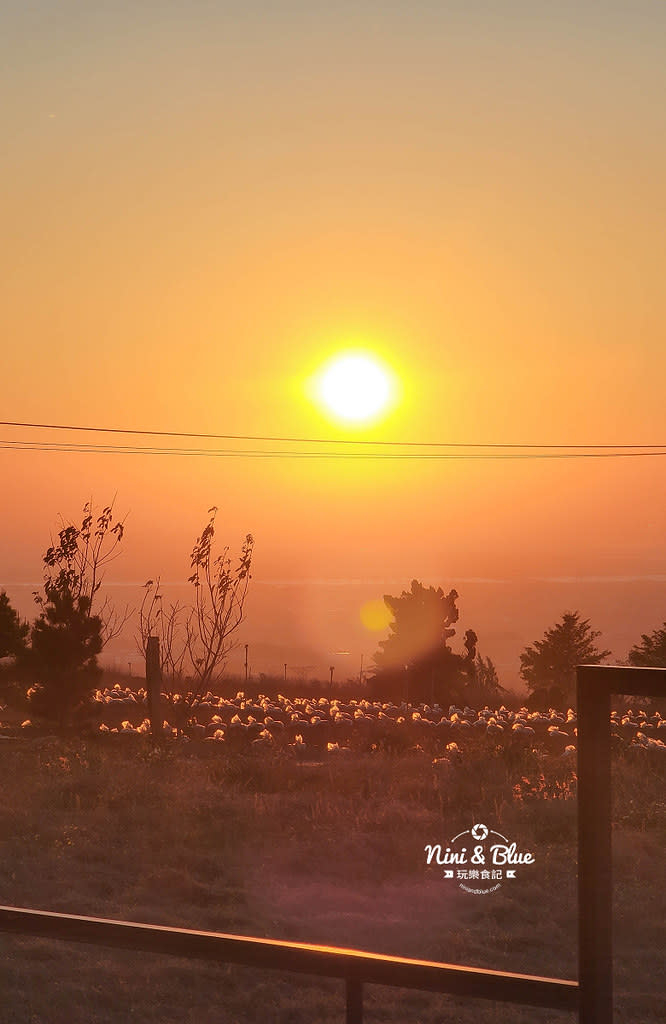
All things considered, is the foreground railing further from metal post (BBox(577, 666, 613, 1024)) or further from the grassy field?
the grassy field

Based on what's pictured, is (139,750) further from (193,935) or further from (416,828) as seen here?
(193,935)

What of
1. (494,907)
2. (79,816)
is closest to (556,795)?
(494,907)

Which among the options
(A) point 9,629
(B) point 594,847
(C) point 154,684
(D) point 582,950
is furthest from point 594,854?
(A) point 9,629

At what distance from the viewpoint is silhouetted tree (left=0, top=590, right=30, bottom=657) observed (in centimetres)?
2380

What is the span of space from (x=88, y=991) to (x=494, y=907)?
437 centimetres

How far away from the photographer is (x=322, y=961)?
2652 mm

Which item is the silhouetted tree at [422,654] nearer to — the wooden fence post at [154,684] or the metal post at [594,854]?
the wooden fence post at [154,684]

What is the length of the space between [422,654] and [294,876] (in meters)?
27.1

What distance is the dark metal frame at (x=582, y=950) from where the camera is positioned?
2.27 metres

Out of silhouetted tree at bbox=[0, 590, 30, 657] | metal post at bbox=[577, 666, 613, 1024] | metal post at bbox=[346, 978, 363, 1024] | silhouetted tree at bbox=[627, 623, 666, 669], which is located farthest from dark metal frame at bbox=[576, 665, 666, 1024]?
silhouetted tree at bbox=[627, 623, 666, 669]

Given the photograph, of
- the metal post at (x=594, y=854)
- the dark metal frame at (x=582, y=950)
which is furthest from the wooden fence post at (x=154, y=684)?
the metal post at (x=594, y=854)

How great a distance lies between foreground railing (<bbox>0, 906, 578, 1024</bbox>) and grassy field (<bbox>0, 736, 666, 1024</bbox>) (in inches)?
225

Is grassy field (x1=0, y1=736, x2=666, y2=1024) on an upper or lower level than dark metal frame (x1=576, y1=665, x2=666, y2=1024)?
lower

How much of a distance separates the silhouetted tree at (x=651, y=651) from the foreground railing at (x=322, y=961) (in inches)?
1560
